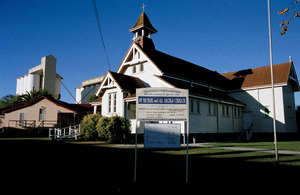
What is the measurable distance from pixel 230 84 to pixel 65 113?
24.4m

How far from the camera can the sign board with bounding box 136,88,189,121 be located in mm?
7383

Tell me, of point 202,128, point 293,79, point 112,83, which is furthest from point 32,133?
point 293,79

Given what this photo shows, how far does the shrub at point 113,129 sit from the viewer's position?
19.6 m

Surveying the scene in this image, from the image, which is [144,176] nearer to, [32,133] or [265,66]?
[32,133]

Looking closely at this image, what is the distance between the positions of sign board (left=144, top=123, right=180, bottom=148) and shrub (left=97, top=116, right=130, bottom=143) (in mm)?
11877

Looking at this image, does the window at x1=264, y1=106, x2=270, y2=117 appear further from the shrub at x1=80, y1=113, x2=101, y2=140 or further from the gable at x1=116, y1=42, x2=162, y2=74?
the shrub at x1=80, y1=113, x2=101, y2=140

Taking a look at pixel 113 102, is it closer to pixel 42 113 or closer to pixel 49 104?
pixel 49 104

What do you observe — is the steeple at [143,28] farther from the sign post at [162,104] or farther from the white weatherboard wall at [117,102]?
the sign post at [162,104]

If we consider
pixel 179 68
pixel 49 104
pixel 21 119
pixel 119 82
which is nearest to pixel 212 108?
pixel 179 68

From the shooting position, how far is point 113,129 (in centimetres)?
1967

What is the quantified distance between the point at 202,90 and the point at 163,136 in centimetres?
1842

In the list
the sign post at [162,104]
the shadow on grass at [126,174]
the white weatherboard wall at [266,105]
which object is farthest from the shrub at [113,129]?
the white weatherboard wall at [266,105]

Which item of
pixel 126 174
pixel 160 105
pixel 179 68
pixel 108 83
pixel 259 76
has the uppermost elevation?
pixel 259 76

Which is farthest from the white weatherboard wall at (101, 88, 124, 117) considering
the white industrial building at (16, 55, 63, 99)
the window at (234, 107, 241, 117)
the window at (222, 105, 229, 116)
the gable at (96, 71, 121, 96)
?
the white industrial building at (16, 55, 63, 99)
